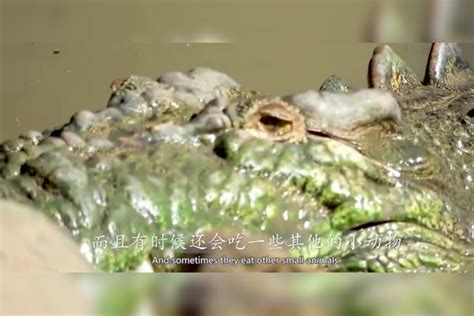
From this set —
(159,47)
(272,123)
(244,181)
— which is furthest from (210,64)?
(244,181)

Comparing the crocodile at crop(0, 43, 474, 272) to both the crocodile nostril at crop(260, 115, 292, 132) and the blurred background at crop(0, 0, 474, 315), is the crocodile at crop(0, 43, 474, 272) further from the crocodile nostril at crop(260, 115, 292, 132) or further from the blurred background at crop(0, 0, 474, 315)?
the blurred background at crop(0, 0, 474, 315)

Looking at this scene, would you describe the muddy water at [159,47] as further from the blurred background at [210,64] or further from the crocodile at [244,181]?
the crocodile at [244,181]

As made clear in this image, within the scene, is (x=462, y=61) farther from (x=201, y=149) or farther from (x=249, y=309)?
(x=249, y=309)

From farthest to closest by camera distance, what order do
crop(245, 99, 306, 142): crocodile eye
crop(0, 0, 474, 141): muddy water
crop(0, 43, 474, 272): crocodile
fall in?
crop(0, 0, 474, 141): muddy water → crop(245, 99, 306, 142): crocodile eye → crop(0, 43, 474, 272): crocodile

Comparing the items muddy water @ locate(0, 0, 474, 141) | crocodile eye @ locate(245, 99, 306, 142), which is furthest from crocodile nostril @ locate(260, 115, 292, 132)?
muddy water @ locate(0, 0, 474, 141)

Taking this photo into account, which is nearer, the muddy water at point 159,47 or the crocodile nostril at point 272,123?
the crocodile nostril at point 272,123

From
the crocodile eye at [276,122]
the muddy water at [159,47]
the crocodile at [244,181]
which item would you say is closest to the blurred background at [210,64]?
the muddy water at [159,47]

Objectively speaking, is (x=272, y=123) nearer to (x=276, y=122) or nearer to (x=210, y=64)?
(x=276, y=122)

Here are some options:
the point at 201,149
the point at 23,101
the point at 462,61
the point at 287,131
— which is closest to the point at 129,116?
the point at 201,149
